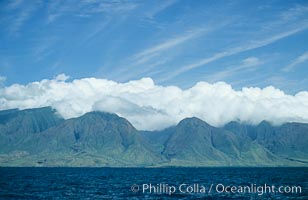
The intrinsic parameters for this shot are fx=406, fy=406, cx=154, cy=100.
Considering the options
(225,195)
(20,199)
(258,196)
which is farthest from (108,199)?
(258,196)

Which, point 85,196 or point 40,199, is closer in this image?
point 40,199

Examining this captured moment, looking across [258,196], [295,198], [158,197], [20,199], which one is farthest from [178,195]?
[20,199]

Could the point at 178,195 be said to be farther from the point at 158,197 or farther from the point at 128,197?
the point at 128,197

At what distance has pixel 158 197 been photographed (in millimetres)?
120750

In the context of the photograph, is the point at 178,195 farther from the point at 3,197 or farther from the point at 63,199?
the point at 3,197

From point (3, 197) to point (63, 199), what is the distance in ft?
65.3

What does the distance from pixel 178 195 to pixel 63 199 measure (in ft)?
113

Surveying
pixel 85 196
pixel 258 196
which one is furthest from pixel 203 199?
pixel 85 196

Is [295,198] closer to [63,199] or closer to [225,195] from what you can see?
[225,195]

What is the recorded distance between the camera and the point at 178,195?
124750 mm

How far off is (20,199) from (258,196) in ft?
231

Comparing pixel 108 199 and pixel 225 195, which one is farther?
pixel 225 195

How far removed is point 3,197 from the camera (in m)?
122

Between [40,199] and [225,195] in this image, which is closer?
[40,199]
